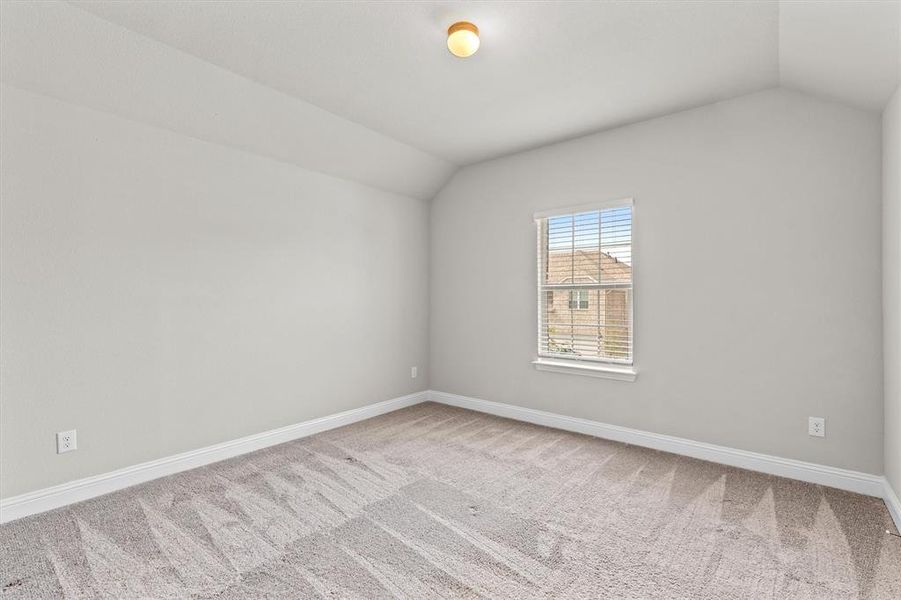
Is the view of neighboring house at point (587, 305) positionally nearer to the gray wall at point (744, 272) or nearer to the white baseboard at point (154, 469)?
the gray wall at point (744, 272)

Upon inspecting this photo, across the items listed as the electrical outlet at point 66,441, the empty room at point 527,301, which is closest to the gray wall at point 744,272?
the empty room at point 527,301

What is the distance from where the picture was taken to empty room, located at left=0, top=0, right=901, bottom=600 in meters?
2.06

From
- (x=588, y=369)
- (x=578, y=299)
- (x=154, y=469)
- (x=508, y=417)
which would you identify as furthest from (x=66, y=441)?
(x=578, y=299)

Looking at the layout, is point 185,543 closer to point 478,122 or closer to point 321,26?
point 321,26

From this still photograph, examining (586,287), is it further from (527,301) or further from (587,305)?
(527,301)

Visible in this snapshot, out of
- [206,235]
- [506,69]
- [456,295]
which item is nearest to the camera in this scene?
[506,69]

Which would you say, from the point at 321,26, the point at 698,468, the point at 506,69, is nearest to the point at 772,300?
the point at 698,468

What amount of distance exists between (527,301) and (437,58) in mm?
2362

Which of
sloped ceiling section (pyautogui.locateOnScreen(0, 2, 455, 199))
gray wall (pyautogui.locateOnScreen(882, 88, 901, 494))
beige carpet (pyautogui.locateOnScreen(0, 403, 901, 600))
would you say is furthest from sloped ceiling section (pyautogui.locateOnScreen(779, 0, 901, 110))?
sloped ceiling section (pyautogui.locateOnScreen(0, 2, 455, 199))

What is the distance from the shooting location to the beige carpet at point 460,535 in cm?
182

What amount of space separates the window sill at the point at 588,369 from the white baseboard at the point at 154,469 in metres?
1.84

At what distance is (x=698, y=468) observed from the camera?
301cm

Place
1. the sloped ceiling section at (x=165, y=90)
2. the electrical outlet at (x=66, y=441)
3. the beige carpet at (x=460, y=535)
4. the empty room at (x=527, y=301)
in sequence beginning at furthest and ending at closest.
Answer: the electrical outlet at (x=66, y=441), the sloped ceiling section at (x=165, y=90), the empty room at (x=527, y=301), the beige carpet at (x=460, y=535)

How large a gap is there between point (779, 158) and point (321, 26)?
118 inches
